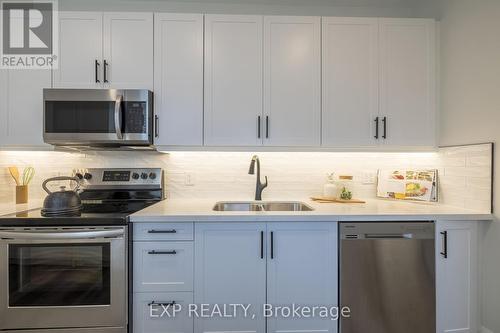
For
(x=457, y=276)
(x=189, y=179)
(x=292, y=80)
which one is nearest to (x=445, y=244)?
(x=457, y=276)

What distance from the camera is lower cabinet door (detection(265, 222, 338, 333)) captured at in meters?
1.75

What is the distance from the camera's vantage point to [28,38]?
6.99ft

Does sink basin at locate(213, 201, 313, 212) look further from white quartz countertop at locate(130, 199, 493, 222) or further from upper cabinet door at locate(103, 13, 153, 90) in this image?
upper cabinet door at locate(103, 13, 153, 90)

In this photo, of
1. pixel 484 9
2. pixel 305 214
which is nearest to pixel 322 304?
pixel 305 214

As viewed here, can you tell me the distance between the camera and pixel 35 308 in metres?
1.64

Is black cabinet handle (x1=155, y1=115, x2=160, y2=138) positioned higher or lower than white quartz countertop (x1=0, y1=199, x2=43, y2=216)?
higher

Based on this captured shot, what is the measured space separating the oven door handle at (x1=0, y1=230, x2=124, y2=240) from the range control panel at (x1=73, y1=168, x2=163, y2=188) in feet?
2.37

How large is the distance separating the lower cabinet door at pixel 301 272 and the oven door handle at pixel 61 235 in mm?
931

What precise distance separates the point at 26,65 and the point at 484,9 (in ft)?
10.4

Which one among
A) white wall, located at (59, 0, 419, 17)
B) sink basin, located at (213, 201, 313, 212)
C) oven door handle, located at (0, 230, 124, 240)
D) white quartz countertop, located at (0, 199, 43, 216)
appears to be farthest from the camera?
white wall, located at (59, 0, 419, 17)

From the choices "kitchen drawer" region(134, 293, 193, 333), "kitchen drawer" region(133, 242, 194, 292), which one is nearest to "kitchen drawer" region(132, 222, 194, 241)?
"kitchen drawer" region(133, 242, 194, 292)

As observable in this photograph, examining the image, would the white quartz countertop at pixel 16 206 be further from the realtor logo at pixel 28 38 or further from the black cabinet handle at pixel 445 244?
the black cabinet handle at pixel 445 244

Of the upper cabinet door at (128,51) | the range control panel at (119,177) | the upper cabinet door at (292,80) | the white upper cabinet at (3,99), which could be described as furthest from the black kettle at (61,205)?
the upper cabinet door at (292,80)

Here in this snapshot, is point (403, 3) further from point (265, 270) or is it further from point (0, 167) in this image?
point (0, 167)
